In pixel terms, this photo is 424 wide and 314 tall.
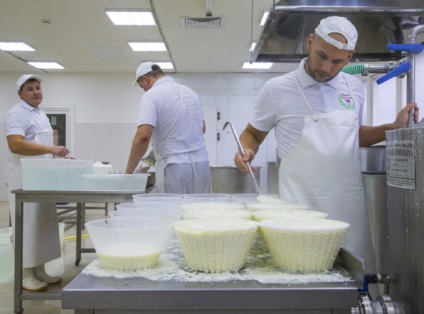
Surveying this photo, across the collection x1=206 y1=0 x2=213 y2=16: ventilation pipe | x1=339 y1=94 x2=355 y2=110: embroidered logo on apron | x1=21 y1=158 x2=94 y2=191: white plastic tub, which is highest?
x1=206 y1=0 x2=213 y2=16: ventilation pipe

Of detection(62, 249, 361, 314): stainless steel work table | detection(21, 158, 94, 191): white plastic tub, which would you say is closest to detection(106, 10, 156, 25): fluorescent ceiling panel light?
detection(21, 158, 94, 191): white plastic tub

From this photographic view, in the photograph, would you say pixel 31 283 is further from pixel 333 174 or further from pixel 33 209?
pixel 333 174

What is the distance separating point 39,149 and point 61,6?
92.6 inches

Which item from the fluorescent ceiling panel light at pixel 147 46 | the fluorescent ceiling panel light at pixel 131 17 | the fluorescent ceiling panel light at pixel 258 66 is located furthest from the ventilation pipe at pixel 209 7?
the fluorescent ceiling panel light at pixel 258 66

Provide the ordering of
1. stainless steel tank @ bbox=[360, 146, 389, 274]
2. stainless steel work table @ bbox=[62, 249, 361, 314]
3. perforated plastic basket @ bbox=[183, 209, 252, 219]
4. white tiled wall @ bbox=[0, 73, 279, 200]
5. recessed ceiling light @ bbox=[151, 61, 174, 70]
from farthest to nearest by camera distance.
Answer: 1. white tiled wall @ bbox=[0, 73, 279, 200]
2. recessed ceiling light @ bbox=[151, 61, 174, 70]
3. stainless steel tank @ bbox=[360, 146, 389, 274]
4. perforated plastic basket @ bbox=[183, 209, 252, 219]
5. stainless steel work table @ bbox=[62, 249, 361, 314]

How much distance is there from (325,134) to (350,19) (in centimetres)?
77

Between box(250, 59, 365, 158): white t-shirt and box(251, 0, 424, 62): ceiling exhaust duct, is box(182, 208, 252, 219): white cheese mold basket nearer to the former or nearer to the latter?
box(250, 59, 365, 158): white t-shirt

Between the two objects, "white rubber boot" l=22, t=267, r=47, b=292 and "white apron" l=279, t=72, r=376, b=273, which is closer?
"white apron" l=279, t=72, r=376, b=273

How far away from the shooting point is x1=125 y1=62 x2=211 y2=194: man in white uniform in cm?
234

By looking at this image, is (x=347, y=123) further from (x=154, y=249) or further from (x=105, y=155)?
(x=105, y=155)

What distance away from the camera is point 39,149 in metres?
2.47

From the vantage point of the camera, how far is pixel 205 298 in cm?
63

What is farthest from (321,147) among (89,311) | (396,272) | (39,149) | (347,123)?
(39,149)

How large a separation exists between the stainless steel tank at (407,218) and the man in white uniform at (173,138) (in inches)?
60.1
